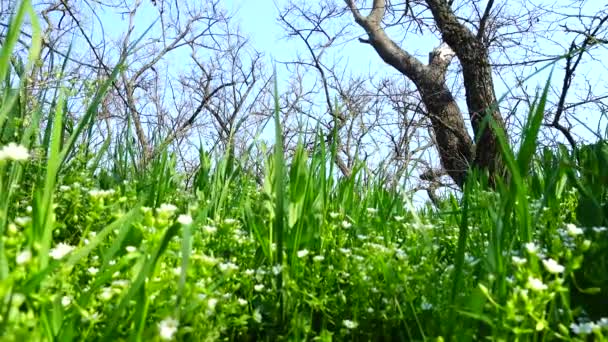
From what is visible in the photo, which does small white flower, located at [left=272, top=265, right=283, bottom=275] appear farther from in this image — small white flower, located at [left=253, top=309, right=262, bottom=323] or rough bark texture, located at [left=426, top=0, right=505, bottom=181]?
rough bark texture, located at [left=426, top=0, right=505, bottom=181]

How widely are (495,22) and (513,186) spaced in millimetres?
9456

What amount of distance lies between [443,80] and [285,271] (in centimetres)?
1149

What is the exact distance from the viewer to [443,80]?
12180 mm

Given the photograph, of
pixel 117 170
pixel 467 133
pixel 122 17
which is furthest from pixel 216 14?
pixel 117 170

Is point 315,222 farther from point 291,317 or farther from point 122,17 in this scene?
point 122,17

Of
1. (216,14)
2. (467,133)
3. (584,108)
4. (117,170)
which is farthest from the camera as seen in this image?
(216,14)

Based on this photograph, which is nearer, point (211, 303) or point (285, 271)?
point (211, 303)

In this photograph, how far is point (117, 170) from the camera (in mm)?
2699

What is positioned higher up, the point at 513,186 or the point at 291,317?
the point at 513,186

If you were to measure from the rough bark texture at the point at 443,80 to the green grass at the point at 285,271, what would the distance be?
7.20 meters

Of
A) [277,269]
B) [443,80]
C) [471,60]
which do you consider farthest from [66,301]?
[443,80]

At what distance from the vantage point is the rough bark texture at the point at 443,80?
9.84m

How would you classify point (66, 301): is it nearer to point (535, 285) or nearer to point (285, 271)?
point (285, 271)

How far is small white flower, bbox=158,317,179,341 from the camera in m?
0.78
